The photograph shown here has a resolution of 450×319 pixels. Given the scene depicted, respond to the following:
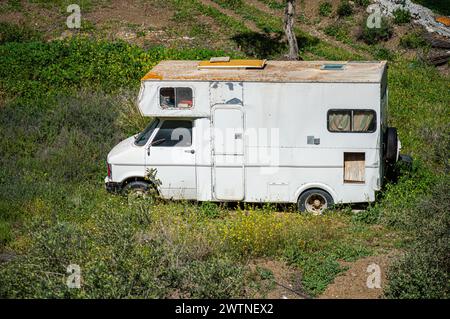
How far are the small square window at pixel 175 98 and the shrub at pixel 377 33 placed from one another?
12632mm

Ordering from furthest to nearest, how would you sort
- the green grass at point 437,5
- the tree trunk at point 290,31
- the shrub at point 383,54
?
the green grass at point 437,5
the shrub at point 383,54
the tree trunk at point 290,31

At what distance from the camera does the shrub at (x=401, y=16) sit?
25828 millimetres

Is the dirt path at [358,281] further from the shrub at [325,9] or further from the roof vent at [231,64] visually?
the shrub at [325,9]

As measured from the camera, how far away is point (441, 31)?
25156 millimetres

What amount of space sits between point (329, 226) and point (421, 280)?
10.5 feet

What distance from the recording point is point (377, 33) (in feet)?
82.3

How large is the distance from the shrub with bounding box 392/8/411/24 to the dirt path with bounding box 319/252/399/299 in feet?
50.6

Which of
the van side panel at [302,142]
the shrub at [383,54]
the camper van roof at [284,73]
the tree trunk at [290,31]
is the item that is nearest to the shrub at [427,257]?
the van side panel at [302,142]

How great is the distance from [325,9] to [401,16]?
288 cm

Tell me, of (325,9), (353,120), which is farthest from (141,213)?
(325,9)

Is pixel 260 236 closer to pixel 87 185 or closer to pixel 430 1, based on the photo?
pixel 87 185

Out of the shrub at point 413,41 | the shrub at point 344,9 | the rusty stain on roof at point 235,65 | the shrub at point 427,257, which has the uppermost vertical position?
the shrub at point 344,9

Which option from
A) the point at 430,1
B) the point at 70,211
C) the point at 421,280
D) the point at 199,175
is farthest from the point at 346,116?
the point at 430,1

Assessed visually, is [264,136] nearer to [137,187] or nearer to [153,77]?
[153,77]
